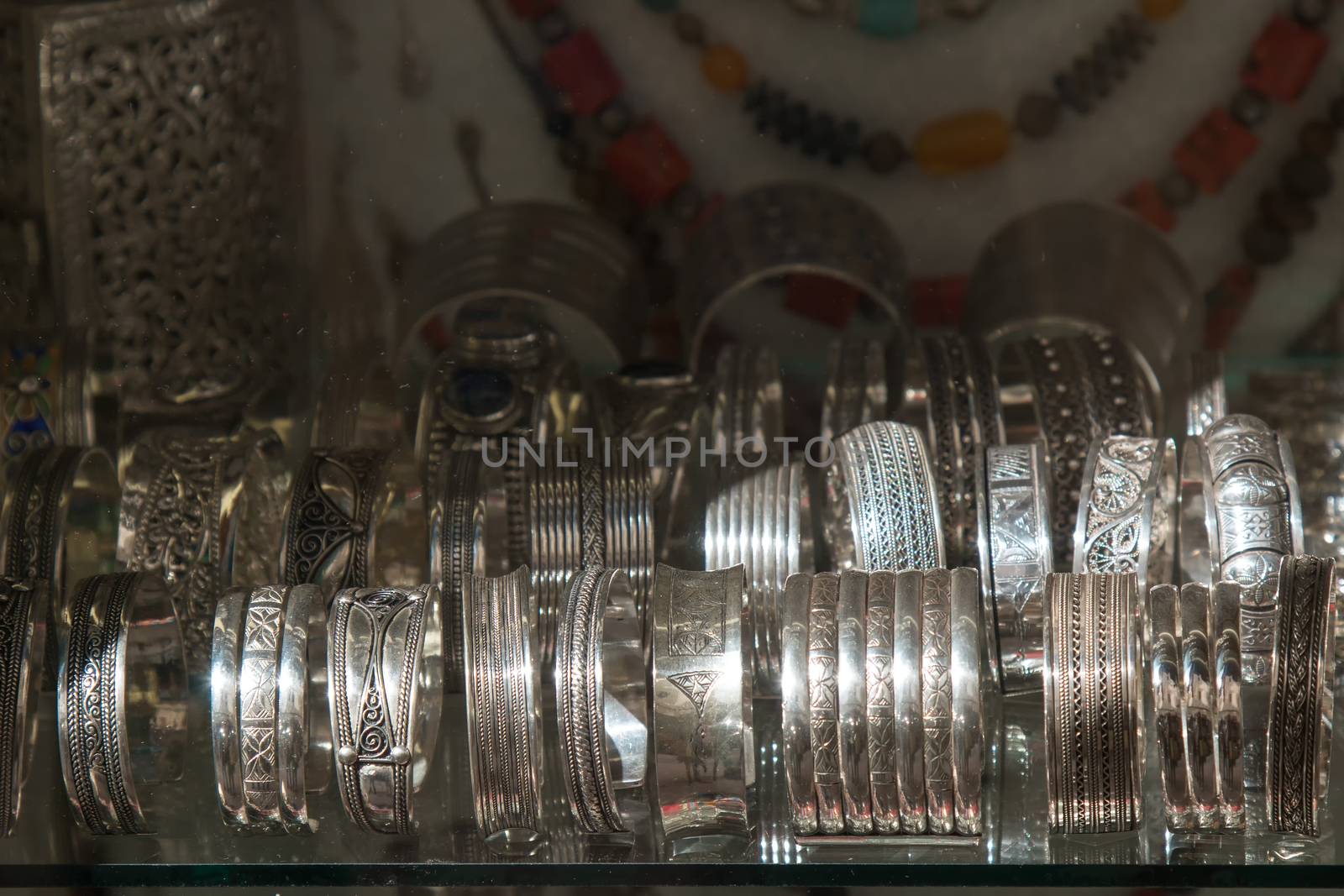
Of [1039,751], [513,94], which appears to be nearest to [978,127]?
[513,94]

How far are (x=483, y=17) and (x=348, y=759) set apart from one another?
69 cm

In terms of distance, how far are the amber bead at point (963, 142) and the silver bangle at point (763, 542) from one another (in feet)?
1.30

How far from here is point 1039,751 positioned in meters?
1.01

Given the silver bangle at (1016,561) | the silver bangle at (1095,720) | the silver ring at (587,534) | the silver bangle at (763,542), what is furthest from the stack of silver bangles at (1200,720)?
the silver ring at (587,534)

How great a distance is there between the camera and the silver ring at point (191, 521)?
111cm

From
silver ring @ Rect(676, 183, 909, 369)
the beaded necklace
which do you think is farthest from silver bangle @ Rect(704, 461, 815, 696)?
the beaded necklace

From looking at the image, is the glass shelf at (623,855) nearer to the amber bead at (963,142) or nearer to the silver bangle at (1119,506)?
the silver bangle at (1119,506)

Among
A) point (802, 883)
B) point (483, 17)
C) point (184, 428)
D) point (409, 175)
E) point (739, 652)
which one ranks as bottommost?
point (802, 883)

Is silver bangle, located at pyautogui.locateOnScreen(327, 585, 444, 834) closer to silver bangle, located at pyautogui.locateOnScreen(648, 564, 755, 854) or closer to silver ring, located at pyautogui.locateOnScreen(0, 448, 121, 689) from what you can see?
silver bangle, located at pyautogui.locateOnScreen(648, 564, 755, 854)

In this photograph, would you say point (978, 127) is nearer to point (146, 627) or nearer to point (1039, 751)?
point (1039, 751)

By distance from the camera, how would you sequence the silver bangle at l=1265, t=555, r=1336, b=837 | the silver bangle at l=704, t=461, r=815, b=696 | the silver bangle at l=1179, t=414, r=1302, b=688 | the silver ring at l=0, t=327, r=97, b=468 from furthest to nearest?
the silver ring at l=0, t=327, r=97, b=468 < the silver bangle at l=704, t=461, r=815, b=696 < the silver bangle at l=1179, t=414, r=1302, b=688 < the silver bangle at l=1265, t=555, r=1336, b=837

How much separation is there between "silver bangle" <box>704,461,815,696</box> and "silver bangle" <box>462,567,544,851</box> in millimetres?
183

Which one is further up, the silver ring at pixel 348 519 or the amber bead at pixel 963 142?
the amber bead at pixel 963 142

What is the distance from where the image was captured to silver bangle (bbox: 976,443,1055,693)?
101 centimetres
